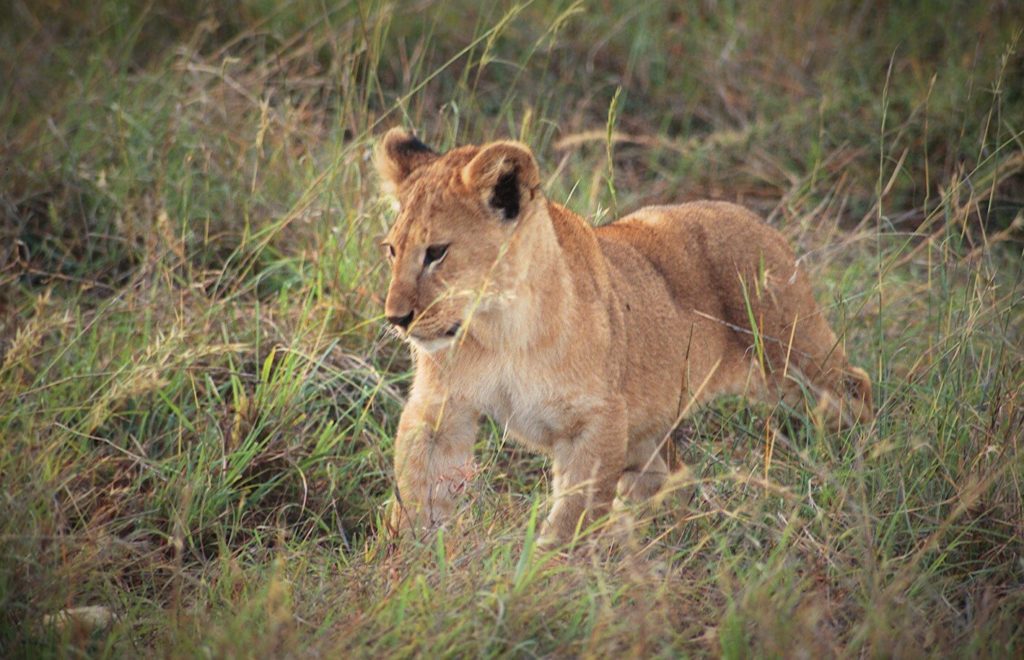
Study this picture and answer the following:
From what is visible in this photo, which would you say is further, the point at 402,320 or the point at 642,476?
the point at 642,476

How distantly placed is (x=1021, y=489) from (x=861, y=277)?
6.74 feet

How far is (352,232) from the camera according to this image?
4914 millimetres

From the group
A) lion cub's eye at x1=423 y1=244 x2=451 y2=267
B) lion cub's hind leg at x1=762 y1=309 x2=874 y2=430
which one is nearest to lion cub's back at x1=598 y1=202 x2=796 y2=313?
lion cub's hind leg at x1=762 y1=309 x2=874 y2=430

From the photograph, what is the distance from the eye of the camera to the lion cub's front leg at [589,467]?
3.81m

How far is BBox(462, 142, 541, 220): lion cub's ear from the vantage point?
3.69 metres

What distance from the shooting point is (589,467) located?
12.6ft

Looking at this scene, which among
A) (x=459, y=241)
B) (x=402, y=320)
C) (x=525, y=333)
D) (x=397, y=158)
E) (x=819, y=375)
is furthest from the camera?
(x=819, y=375)

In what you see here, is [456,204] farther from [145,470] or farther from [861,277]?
[861,277]

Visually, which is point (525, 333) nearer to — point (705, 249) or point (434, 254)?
point (434, 254)

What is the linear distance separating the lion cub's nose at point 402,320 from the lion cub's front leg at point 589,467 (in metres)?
0.64

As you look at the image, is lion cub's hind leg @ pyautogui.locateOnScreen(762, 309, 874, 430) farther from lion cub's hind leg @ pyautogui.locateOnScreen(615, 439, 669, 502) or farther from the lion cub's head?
the lion cub's head

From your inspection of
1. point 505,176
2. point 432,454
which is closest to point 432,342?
point 432,454

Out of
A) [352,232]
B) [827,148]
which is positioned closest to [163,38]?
[352,232]

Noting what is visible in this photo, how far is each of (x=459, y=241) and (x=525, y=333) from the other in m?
0.36
